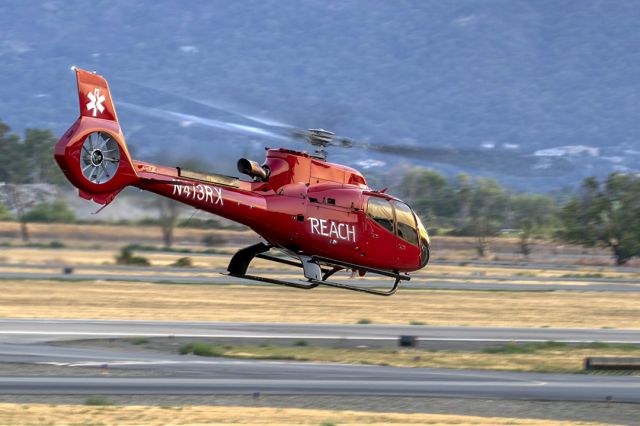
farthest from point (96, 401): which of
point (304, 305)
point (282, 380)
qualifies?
point (304, 305)

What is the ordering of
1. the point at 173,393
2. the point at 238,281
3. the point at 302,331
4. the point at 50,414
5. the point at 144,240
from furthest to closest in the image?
the point at 144,240, the point at 238,281, the point at 302,331, the point at 173,393, the point at 50,414

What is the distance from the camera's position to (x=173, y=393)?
72.8 ft

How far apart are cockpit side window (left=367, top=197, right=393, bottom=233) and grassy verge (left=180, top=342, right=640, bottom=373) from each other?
4964 millimetres

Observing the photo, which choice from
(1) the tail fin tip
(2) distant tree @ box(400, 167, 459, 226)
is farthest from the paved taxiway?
(2) distant tree @ box(400, 167, 459, 226)

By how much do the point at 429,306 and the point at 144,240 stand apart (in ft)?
85.2

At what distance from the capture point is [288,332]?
34938mm

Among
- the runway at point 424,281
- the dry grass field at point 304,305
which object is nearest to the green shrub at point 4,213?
the runway at point 424,281

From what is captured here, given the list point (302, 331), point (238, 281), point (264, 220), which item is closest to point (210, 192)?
point (264, 220)

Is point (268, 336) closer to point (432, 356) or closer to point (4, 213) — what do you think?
point (432, 356)

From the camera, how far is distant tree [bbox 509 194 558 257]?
326 ft

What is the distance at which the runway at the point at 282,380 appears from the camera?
2281 cm

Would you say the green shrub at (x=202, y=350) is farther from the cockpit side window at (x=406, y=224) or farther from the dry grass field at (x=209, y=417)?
the dry grass field at (x=209, y=417)

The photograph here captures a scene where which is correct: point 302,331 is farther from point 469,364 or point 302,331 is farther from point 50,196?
point 50,196

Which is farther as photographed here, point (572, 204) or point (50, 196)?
point (572, 204)
